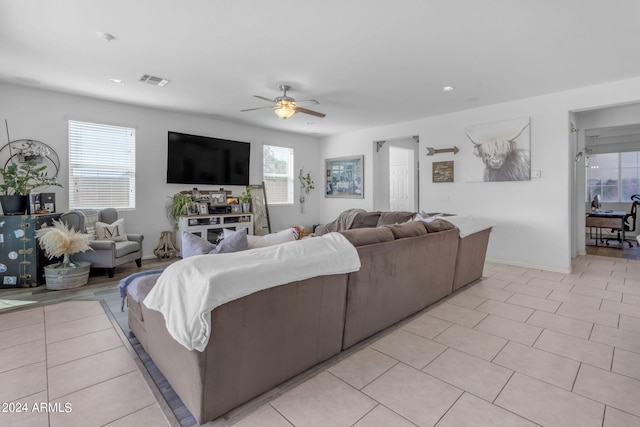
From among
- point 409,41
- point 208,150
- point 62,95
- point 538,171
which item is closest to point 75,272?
point 62,95

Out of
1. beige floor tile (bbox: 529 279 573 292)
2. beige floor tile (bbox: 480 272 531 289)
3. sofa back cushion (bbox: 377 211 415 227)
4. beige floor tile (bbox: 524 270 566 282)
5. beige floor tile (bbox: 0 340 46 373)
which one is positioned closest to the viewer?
beige floor tile (bbox: 0 340 46 373)

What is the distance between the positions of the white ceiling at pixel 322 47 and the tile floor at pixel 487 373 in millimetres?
2616

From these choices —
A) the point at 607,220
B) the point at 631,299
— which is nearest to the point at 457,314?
the point at 631,299

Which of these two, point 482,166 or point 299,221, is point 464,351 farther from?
point 299,221

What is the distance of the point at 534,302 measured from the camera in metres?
3.34

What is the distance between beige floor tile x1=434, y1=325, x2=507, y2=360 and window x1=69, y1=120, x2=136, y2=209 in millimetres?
5116

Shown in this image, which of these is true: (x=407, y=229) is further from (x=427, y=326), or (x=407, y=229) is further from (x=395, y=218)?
(x=395, y=218)

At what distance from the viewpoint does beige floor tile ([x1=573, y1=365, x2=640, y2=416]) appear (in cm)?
174

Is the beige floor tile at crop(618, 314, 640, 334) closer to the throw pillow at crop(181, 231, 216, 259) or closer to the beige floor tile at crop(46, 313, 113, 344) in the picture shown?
the throw pillow at crop(181, 231, 216, 259)

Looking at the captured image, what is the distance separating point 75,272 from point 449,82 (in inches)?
208

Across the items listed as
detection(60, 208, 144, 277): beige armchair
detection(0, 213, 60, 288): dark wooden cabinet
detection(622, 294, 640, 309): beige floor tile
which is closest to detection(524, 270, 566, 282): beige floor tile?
detection(622, 294, 640, 309): beige floor tile

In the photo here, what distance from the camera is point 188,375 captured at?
1562 millimetres

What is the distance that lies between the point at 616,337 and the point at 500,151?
3244 millimetres

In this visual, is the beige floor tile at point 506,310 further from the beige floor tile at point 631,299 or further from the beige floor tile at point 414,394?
the beige floor tile at point 414,394
